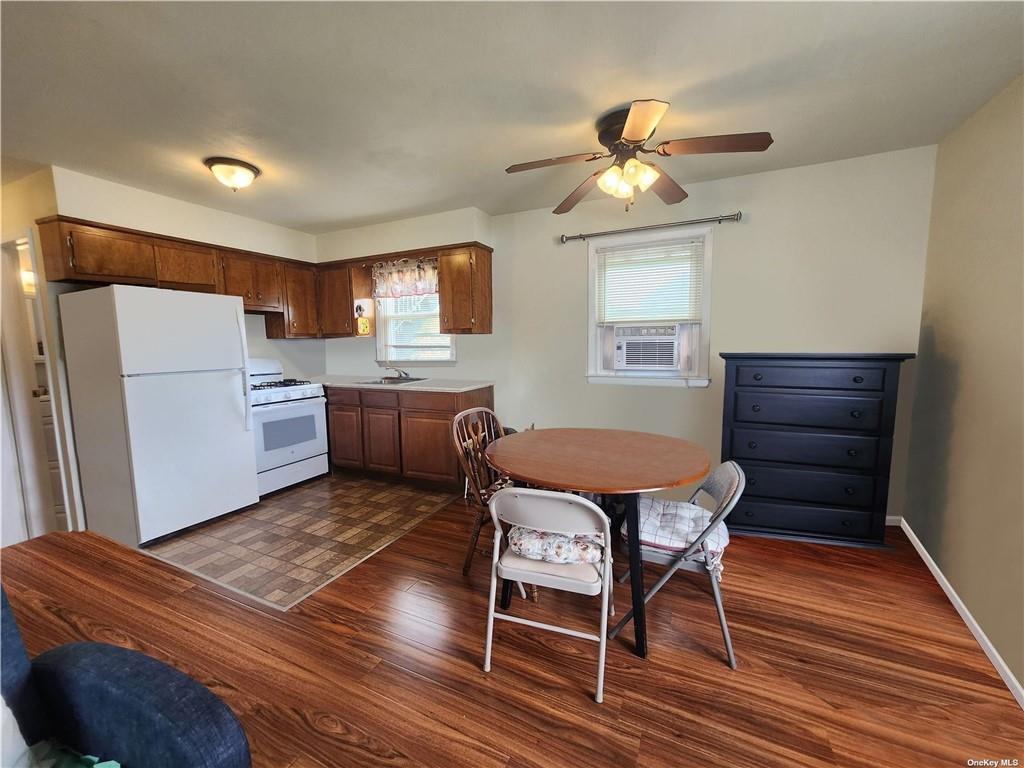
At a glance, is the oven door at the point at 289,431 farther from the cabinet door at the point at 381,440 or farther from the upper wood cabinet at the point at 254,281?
the upper wood cabinet at the point at 254,281

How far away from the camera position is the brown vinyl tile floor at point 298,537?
86.3 inches

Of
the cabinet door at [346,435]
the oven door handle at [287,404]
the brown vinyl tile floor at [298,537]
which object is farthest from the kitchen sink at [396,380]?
the brown vinyl tile floor at [298,537]

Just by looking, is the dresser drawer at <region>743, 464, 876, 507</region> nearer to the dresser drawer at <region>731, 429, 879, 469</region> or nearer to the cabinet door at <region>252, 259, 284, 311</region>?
the dresser drawer at <region>731, 429, 879, 469</region>

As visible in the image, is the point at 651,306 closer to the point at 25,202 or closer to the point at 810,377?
the point at 810,377

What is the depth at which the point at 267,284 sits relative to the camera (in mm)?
3746

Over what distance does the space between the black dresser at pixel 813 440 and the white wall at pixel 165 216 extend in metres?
3.89

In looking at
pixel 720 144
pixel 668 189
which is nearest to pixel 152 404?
pixel 668 189

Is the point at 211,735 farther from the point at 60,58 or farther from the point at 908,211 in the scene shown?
the point at 908,211

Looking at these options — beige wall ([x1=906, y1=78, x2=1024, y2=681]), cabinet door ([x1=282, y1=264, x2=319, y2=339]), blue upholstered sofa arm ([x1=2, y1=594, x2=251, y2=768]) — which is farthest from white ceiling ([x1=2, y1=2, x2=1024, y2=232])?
blue upholstered sofa arm ([x1=2, y1=594, x2=251, y2=768])

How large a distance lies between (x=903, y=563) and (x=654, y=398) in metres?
1.68

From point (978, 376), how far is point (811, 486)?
3.10 feet

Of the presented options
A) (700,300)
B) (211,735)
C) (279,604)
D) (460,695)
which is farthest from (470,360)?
(211,735)

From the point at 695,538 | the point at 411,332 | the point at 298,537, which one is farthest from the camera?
the point at 411,332

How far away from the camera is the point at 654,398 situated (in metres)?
3.22
